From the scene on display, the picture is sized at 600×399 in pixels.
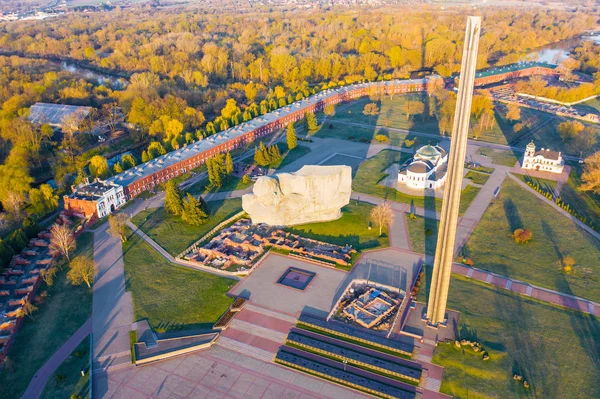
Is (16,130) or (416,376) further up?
(16,130)

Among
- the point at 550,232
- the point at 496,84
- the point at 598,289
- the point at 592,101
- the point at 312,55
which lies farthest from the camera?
the point at 312,55

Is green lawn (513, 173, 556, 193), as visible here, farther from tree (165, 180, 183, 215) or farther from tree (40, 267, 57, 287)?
tree (40, 267, 57, 287)

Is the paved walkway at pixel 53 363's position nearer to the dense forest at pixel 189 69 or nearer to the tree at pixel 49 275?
the tree at pixel 49 275

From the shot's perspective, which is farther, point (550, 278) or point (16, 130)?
point (16, 130)

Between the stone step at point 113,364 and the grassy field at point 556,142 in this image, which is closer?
the stone step at point 113,364

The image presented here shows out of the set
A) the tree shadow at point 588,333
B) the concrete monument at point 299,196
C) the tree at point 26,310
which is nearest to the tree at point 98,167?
the concrete monument at point 299,196

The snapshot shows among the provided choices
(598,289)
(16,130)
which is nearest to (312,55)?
(16,130)

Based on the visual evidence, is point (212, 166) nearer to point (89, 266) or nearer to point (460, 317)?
point (89, 266)
